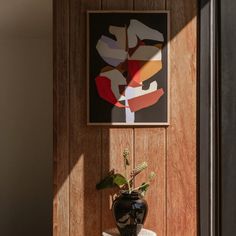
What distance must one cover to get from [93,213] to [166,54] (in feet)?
3.29

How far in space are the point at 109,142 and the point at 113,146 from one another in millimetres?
33

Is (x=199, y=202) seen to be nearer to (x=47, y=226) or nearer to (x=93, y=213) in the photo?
(x=93, y=213)

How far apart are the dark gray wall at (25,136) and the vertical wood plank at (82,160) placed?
4.70 ft

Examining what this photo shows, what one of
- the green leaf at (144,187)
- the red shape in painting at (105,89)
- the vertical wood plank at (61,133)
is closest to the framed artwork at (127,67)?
the red shape in painting at (105,89)

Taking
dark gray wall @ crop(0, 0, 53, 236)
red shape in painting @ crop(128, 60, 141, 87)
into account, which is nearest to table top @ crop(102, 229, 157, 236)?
red shape in painting @ crop(128, 60, 141, 87)

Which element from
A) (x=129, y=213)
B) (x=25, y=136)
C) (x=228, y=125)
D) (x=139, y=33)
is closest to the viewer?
(x=129, y=213)

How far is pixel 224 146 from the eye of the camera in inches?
85.0

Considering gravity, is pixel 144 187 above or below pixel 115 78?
below

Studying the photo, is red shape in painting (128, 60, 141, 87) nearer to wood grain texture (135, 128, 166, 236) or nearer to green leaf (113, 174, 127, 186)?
wood grain texture (135, 128, 166, 236)

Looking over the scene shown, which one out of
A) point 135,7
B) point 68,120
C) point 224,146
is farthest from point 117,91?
point 224,146

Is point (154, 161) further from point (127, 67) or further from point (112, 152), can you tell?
point (127, 67)

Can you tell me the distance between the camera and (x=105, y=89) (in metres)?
2.25

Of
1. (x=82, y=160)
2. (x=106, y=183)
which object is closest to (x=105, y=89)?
(x=82, y=160)

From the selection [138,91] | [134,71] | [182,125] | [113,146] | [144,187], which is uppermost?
[134,71]
